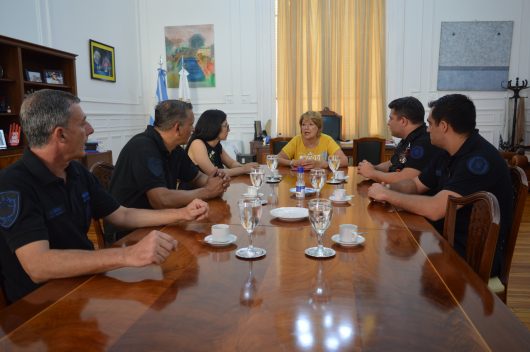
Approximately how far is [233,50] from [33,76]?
307 centimetres

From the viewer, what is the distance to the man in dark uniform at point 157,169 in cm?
196

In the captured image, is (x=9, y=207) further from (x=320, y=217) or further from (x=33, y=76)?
(x=33, y=76)

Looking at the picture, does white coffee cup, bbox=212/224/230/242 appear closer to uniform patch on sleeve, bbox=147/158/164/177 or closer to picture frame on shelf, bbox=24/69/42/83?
uniform patch on sleeve, bbox=147/158/164/177

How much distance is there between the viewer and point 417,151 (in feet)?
8.51

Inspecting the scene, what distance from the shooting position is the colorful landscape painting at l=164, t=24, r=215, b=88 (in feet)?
21.8

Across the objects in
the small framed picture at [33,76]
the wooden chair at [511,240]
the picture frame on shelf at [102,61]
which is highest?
the picture frame on shelf at [102,61]

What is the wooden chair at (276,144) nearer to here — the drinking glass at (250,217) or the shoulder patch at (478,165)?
the shoulder patch at (478,165)

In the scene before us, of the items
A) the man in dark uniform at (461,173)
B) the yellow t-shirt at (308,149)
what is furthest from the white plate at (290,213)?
the yellow t-shirt at (308,149)

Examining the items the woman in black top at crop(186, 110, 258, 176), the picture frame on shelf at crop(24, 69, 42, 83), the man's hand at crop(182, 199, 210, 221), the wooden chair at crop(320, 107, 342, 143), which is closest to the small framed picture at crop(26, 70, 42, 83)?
the picture frame on shelf at crop(24, 69, 42, 83)

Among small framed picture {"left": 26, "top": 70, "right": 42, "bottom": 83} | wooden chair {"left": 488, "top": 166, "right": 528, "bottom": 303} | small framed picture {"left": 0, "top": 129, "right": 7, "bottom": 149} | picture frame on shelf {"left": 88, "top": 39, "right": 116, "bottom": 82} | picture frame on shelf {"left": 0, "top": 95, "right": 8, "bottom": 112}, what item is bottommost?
wooden chair {"left": 488, "top": 166, "right": 528, "bottom": 303}

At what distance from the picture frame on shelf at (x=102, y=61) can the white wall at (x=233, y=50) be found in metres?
0.94

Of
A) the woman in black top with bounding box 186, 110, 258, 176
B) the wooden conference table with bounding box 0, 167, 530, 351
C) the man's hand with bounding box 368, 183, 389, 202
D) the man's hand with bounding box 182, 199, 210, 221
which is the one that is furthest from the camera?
the woman in black top with bounding box 186, 110, 258, 176

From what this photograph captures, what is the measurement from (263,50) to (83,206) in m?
5.49

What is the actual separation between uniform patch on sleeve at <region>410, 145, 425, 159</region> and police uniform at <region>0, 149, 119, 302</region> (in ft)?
6.27
